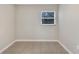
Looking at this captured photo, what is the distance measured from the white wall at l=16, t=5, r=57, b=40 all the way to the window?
174mm

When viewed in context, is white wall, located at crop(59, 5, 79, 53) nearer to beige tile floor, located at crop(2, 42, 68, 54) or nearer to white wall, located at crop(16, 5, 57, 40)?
beige tile floor, located at crop(2, 42, 68, 54)

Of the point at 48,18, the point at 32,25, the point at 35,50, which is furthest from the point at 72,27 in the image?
the point at 32,25

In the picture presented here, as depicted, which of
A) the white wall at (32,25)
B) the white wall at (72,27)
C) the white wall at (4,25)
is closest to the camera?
the white wall at (72,27)

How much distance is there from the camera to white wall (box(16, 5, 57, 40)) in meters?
7.14

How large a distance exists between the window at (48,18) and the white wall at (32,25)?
174mm

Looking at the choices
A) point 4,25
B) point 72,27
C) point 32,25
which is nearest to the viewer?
point 72,27

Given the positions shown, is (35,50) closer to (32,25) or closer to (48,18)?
(32,25)

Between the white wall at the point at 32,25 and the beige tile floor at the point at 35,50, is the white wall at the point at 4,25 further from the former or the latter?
the white wall at the point at 32,25

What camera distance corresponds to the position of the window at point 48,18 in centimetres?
718

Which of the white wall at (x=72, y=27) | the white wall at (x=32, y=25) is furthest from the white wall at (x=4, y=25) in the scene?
the white wall at (x=72, y=27)

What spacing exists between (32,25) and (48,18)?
856 millimetres

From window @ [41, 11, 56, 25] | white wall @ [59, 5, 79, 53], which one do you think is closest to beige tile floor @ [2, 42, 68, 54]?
white wall @ [59, 5, 79, 53]

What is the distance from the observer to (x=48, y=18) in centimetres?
725

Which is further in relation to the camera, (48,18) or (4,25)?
(48,18)
